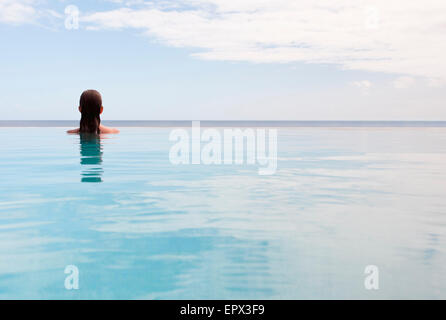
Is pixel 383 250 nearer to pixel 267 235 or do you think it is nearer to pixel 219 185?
pixel 267 235

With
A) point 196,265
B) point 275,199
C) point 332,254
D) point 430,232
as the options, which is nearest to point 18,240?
point 196,265

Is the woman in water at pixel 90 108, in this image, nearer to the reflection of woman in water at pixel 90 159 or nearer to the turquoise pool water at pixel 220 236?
the reflection of woman in water at pixel 90 159

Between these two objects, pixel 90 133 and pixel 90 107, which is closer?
pixel 90 107

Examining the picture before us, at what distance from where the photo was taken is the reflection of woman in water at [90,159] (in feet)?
24.1

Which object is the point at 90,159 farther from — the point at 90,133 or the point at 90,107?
the point at 90,133

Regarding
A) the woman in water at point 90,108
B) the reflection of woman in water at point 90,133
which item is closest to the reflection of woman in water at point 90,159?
the reflection of woman in water at point 90,133

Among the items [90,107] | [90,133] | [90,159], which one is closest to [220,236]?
[90,159]

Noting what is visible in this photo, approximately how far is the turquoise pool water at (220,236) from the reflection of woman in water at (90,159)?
0.12 metres

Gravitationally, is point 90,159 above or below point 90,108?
below

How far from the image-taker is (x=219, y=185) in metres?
6.75

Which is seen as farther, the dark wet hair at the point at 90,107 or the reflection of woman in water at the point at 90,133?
the dark wet hair at the point at 90,107

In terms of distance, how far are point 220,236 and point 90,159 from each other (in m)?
6.59

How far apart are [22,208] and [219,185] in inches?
115

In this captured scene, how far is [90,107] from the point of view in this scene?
43.0ft
